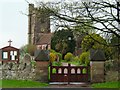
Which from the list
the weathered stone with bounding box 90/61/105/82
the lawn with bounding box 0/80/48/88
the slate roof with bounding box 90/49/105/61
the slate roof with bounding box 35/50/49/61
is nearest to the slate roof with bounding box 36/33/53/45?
the slate roof with bounding box 35/50/49/61

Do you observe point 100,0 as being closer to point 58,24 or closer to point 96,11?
point 96,11

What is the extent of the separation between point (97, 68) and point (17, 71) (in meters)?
4.60

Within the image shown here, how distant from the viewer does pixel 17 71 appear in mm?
17656

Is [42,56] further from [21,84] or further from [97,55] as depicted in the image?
[97,55]

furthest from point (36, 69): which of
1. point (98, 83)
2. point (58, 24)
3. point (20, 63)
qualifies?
point (58, 24)

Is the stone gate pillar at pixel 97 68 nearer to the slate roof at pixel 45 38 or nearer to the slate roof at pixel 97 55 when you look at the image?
the slate roof at pixel 97 55

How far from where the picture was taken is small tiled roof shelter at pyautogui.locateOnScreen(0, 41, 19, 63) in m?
19.3

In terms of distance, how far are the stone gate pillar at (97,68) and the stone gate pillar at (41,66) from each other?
253 cm

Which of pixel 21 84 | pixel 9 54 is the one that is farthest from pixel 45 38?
pixel 21 84

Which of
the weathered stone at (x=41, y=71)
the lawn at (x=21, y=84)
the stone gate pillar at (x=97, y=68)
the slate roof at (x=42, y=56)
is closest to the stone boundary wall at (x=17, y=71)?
the weathered stone at (x=41, y=71)

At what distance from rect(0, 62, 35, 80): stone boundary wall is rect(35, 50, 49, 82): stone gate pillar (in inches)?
11.9

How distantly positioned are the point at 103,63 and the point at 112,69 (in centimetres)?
59

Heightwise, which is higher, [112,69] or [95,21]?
[95,21]

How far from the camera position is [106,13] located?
375 inches
